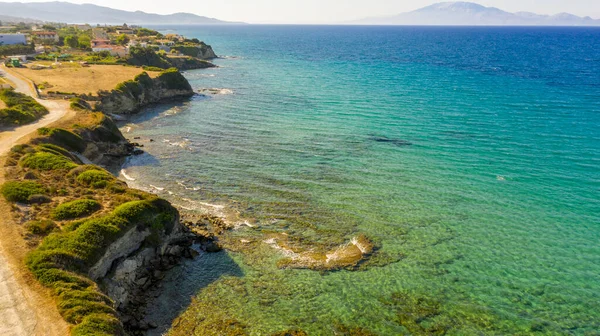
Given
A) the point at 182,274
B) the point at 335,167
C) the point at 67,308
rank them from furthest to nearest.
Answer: the point at 335,167 < the point at 182,274 < the point at 67,308

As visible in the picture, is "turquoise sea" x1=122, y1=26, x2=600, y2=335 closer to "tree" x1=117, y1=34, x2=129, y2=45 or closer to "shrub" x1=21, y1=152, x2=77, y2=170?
"shrub" x1=21, y1=152, x2=77, y2=170

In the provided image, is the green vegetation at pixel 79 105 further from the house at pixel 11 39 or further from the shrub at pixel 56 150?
the house at pixel 11 39

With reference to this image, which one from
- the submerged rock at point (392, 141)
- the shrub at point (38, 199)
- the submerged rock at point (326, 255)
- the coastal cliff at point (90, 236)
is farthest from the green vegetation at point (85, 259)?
the submerged rock at point (392, 141)

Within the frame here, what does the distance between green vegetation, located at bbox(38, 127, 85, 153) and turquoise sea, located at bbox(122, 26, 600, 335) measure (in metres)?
7.95

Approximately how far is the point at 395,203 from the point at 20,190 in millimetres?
36193

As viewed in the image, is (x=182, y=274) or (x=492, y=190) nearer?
(x=182, y=274)

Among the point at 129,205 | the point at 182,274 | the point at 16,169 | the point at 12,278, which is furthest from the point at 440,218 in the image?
the point at 16,169

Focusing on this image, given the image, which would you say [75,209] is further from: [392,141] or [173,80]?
[173,80]

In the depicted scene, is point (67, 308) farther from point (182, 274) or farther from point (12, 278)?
point (182, 274)

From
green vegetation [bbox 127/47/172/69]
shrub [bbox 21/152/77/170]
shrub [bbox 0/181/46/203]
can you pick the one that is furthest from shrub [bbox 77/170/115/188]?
green vegetation [bbox 127/47/172/69]

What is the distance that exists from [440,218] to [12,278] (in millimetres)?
35827

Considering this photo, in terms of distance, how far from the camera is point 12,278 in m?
23.4

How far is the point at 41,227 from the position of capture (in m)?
28.4

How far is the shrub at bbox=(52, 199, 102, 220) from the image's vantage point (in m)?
30.7
